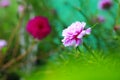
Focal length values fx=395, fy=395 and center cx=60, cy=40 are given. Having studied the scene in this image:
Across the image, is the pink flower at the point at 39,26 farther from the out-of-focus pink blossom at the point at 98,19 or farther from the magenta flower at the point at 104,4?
the magenta flower at the point at 104,4

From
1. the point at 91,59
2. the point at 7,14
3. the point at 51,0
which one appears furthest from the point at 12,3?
the point at 91,59

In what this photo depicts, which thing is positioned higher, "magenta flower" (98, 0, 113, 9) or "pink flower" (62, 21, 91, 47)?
"magenta flower" (98, 0, 113, 9)

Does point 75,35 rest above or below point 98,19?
below

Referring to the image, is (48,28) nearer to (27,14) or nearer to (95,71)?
(27,14)

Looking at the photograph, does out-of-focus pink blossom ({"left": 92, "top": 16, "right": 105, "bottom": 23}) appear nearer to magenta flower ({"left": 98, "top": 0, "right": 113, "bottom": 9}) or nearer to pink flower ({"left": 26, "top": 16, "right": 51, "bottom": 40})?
magenta flower ({"left": 98, "top": 0, "right": 113, "bottom": 9})

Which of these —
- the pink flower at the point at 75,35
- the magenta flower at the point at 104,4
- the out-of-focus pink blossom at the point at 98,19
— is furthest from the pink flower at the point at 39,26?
the pink flower at the point at 75,35

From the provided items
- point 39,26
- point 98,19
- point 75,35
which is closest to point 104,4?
point 98,19

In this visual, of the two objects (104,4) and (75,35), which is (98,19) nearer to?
(104,4)

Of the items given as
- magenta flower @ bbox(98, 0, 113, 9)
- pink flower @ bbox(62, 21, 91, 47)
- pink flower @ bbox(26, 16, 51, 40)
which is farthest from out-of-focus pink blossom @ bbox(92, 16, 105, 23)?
pink flower @ bbox(62, 21, 91, 47)
